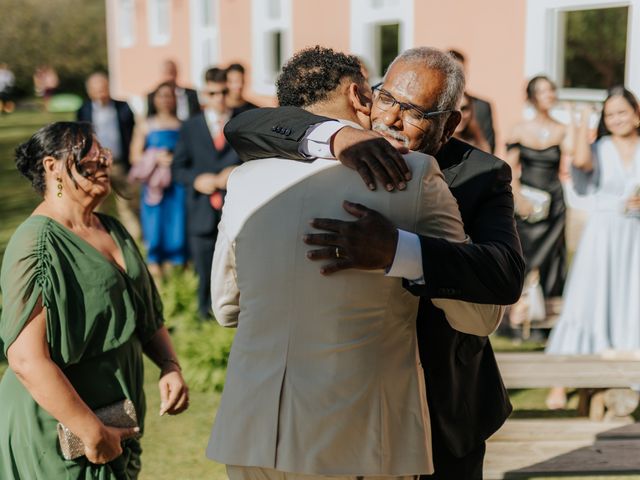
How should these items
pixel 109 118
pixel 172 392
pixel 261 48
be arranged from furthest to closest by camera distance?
pixel 261 48
pixel 109 118
pixel 172 392

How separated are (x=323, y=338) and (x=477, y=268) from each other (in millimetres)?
391

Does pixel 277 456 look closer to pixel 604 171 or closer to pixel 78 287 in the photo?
pixel 78 287

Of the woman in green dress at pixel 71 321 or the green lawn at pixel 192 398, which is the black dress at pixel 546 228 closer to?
the green lawn at pixel 192 398

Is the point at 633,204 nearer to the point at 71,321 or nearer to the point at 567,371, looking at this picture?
the point at 567,371

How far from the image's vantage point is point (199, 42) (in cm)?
2077

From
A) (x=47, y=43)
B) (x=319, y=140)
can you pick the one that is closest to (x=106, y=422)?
(x=319, y=140)

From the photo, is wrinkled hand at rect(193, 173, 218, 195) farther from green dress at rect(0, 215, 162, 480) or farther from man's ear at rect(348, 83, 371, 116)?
man's ear at rect(348, 83, 371, 116)

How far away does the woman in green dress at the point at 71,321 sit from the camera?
2.91 meters

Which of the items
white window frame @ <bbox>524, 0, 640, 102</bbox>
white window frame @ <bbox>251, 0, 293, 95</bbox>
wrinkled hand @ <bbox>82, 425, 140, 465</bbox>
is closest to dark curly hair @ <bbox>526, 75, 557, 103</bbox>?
white window frame @ <bbox>524, 0, 640, 102</bbox>

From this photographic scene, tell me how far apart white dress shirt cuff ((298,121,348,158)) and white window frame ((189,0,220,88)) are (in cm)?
1815

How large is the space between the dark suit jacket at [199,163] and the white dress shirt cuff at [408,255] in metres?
5.67

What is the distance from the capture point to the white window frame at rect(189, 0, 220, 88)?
2022cm

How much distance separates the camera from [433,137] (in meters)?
2.40

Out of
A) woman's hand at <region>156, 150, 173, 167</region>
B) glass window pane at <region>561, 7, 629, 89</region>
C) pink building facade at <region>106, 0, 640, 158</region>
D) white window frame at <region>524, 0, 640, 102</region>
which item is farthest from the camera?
glass window pane at <region>561, 7, 629, 89</region>
